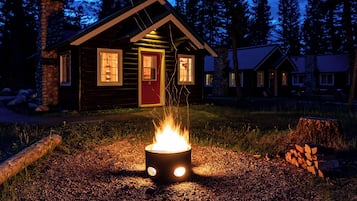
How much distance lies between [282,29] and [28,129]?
59.9m

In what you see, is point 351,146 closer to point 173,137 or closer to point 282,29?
point 173,137

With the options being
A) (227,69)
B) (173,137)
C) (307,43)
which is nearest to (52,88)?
(173,137)

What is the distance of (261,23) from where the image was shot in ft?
193

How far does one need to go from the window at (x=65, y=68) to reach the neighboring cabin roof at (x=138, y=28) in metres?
1.88

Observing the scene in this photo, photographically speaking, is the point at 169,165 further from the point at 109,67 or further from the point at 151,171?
the point at 109,67

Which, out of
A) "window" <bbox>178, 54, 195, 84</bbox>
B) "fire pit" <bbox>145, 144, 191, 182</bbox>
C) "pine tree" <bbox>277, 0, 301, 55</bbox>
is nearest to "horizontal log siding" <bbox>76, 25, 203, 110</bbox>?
"window" <bbox>178, 54, 195, 84</bbox>

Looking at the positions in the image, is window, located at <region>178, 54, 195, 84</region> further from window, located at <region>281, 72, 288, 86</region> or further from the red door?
window, located at <region>281, 72, 288, 86</region>

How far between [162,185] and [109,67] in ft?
33.7

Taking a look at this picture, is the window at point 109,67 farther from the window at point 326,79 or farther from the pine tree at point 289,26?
the pine tree at point 289,26

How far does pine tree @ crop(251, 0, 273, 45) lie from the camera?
58.1 metres

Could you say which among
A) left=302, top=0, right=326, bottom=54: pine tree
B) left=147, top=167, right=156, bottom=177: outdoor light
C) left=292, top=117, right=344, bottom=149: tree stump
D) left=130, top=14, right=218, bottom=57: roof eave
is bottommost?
left=147, top=167, right=156, bottom=177: outdoor light

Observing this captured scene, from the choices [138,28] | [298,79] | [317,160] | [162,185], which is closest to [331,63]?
[298,79]

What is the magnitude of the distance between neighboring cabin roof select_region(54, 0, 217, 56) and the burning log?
7147 millimetres

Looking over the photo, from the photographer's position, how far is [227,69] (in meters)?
30.3
